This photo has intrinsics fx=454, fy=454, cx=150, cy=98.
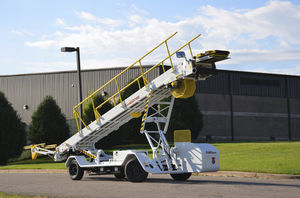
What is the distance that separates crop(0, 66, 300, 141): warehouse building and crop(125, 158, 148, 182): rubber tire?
3520cm

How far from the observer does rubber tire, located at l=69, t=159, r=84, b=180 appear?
55.0ft

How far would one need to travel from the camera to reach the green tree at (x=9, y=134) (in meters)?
33.7

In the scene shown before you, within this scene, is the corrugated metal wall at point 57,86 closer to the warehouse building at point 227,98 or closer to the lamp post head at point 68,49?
the warehouse building at point 227,98

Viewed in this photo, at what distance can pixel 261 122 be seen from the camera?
2280 inches

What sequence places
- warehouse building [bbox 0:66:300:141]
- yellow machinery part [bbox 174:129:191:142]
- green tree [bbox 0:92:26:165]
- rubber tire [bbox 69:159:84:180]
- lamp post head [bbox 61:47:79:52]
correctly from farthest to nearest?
1. warehouse building [bbox 0:66:300:141]
2. green tree [bbox 0:92:26:165]
3. lamp post head [bbox 61:47:79:52]
4. rubber tire [bbox 69:159:84:180]
5. yellow machinery part [bbox 174:129:191:142]

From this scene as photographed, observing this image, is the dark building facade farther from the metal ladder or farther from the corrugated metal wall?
the metal ladder

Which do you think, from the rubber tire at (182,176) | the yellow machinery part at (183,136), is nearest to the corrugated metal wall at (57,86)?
the rubber tire at (182,176)

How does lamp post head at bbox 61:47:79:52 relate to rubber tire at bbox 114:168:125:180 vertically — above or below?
above

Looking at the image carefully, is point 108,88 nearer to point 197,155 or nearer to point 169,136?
point 169,136

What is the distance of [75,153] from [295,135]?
47.8 m

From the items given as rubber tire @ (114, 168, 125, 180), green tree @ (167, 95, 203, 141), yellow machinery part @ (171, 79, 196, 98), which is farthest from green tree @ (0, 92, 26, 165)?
yellow machinery part @ (171, 79, 196, 98)

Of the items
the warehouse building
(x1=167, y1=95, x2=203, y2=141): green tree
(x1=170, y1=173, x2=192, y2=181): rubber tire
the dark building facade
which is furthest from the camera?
the dark building facade

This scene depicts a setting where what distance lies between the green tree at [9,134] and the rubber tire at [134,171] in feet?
69.6

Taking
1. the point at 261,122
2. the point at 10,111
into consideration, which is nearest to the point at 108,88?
the point at 10,111
